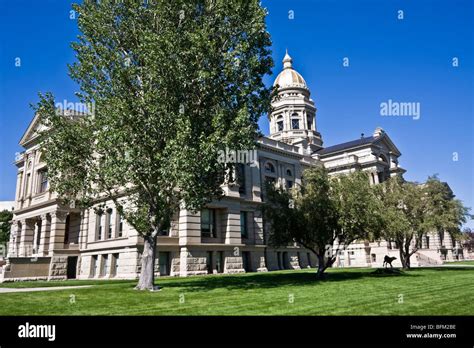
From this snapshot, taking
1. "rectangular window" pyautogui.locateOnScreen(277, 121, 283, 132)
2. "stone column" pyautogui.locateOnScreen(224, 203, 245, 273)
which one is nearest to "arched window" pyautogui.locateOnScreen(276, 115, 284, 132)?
"rectangular window" pyautogui.locateOnScreen(277, 121, 283, 132)

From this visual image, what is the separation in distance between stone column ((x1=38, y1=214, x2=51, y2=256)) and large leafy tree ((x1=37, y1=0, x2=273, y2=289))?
21.2 m

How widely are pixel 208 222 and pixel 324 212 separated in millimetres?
15450

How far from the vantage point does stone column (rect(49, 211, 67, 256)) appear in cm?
3825

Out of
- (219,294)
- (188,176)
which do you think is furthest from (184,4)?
(219,294)

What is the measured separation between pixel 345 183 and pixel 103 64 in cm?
1811

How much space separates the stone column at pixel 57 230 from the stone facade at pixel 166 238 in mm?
96

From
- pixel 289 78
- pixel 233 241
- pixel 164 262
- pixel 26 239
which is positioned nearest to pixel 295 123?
pixel 289 78

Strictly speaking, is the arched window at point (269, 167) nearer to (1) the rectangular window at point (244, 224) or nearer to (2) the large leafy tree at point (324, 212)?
(1) the rectangular window at point (244, 224)

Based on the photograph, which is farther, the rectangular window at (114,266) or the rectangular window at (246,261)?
the rectangular window at (246,261)

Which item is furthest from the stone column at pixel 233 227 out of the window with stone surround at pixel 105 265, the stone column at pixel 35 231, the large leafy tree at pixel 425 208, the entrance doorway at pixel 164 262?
the stone column at pixel 35 231

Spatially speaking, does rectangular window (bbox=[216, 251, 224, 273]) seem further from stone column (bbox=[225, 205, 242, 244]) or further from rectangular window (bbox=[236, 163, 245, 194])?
rectangular window (bbox=[236, 163, 245, 194])

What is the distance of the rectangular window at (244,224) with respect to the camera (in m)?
43.1

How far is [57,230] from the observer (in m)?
38.3
